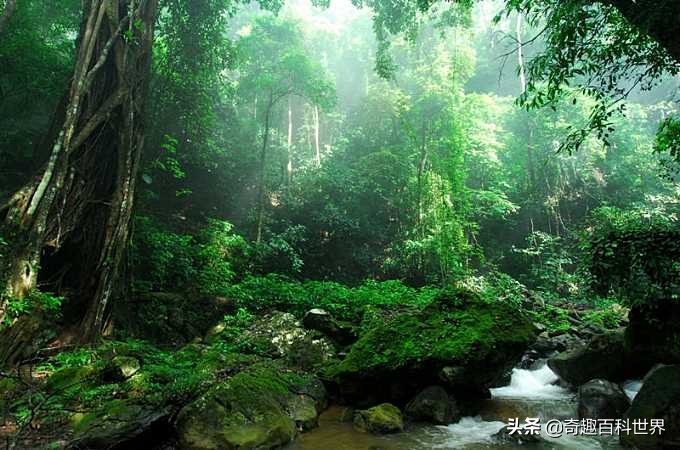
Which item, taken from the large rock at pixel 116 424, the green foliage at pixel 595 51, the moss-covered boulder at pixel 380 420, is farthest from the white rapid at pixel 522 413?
the green foliage at pixel 595 51

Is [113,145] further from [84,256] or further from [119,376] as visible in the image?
[119,376]

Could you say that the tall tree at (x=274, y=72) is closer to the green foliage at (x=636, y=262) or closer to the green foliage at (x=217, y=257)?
the green foliage at (x=217, y=257)

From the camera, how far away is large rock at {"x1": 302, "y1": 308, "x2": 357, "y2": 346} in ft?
24.2

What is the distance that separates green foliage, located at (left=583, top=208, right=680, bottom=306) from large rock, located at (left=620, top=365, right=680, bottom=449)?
88 centimetres

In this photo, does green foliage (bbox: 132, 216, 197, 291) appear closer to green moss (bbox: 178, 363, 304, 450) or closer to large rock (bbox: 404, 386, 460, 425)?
green moss (bbox: 178, 363, 304, 450)

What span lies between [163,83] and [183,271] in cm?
544

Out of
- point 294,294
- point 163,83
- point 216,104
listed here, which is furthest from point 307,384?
point 216,104

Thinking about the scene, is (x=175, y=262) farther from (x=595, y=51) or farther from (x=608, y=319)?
(x=608, y=319)

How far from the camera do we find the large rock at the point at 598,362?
18.9ft

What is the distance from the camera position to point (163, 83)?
10.9 meters

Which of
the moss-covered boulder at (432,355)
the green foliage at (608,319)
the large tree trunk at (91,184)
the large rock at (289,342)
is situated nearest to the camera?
the moss-covered boulder at (432,355)

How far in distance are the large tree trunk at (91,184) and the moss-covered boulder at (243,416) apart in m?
3.09

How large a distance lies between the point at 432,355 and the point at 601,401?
2.06 m

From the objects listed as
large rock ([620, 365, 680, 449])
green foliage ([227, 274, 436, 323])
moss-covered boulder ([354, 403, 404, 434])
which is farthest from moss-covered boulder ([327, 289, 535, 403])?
green foliage ([227, 274, 436, 323])
